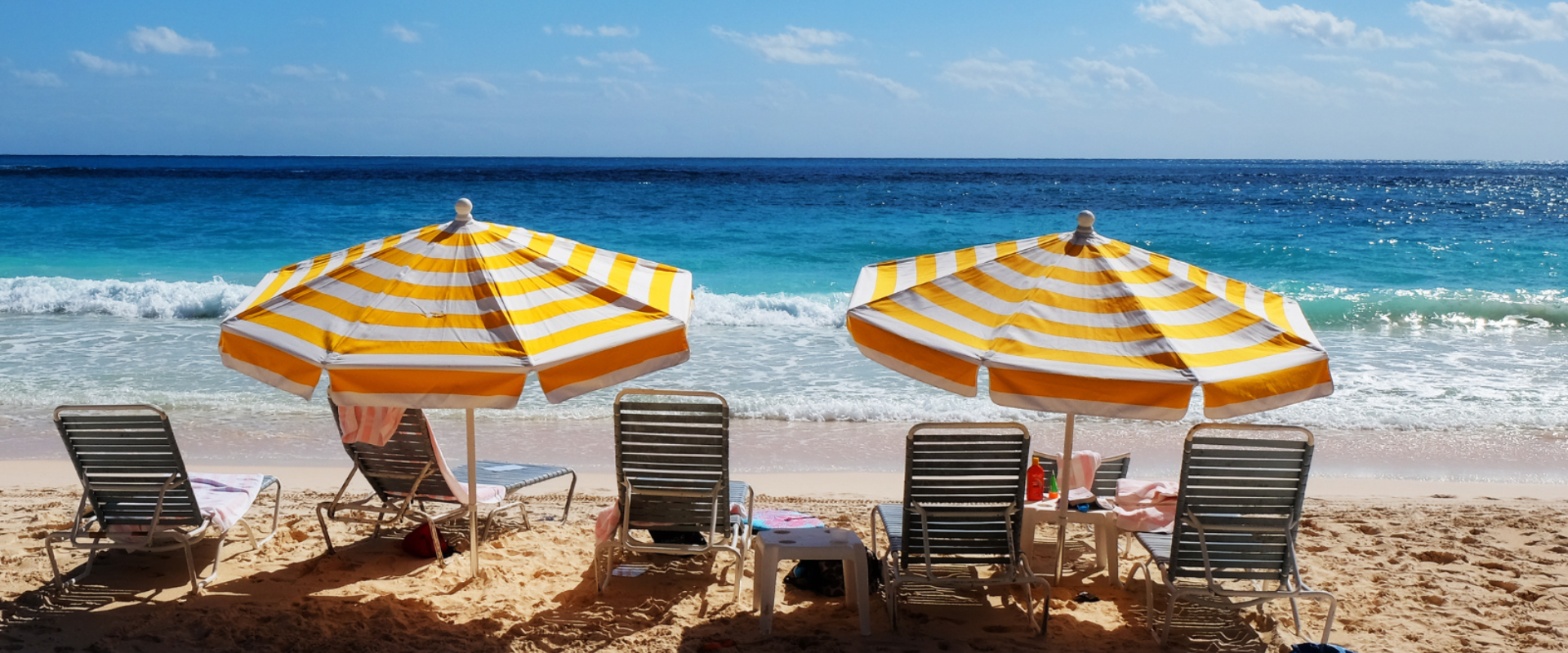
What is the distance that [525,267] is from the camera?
420 cm

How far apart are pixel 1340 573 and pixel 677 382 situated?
662 cm

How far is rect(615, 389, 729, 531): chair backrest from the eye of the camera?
4.58m

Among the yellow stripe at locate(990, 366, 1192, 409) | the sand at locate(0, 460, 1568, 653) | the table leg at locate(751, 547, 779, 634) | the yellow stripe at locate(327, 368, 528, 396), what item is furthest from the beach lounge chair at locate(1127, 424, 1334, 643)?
the yellow stripe at locate(327, 368, 528, 396)

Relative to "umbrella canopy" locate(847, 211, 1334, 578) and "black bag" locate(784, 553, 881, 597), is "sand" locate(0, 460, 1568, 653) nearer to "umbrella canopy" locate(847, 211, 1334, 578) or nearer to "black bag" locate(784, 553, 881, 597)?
"black bag" locate(784, 553, 881, 597)

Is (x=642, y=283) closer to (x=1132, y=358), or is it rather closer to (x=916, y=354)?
Result: (x=916, y=354)

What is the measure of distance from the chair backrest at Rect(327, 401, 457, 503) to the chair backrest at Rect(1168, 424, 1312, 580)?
3.34 metres

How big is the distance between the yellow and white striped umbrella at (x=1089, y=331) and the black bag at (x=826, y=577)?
1.29m


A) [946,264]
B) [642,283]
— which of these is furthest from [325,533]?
[946,264]

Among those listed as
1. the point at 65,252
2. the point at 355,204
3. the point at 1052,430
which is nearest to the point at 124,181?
the point at 355,204

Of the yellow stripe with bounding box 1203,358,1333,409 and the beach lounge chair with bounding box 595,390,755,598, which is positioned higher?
the yellow stripe with bounding box 1203,358,1333,409

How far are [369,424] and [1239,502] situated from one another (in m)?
3.80

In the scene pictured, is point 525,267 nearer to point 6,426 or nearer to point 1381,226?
point 6,426

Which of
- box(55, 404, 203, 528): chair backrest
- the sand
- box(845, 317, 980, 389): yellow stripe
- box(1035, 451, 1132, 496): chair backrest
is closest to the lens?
box(845, 317, 980, 389): yellow stripe

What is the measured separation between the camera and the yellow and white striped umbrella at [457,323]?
11.8ft
